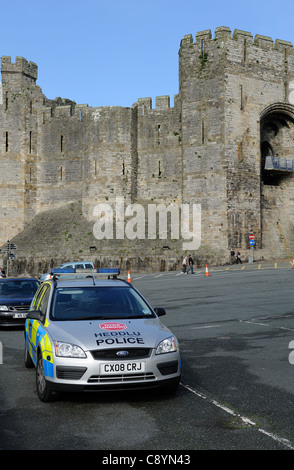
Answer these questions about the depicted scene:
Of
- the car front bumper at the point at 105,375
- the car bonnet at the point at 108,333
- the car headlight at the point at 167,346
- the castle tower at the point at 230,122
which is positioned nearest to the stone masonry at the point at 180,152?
the castle tower at the point at 230,122

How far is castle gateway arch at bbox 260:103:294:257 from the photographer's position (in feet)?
135

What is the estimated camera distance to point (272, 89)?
40781 millimetres

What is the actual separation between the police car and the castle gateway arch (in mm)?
34869

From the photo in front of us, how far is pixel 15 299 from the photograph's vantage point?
12.9 m

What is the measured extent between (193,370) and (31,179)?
41241 mm

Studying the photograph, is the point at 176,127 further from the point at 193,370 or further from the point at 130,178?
the point at 193,370

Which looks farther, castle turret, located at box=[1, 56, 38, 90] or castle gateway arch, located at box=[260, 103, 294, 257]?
castle turret, located at box=[1, 56, 38, 90]

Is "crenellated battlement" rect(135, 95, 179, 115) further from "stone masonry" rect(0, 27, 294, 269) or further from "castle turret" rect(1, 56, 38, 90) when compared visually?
"castle turret" rect(1, 56, 38, 90)

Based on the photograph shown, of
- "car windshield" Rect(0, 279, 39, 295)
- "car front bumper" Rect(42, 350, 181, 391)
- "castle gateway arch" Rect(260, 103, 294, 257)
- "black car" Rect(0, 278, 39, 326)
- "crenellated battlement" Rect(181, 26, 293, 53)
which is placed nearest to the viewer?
"car front bumper" Rect(42, 350, 181, 391)

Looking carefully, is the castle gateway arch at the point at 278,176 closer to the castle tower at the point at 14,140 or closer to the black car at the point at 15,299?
the castle tower at the point at 14,140

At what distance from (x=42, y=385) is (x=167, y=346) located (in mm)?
1562

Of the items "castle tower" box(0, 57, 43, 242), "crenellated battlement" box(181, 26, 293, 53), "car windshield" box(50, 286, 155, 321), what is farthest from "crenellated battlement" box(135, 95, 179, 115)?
"car windshield" box(50, 286, 155, 321)

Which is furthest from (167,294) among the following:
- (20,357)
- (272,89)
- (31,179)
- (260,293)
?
(31,179)
